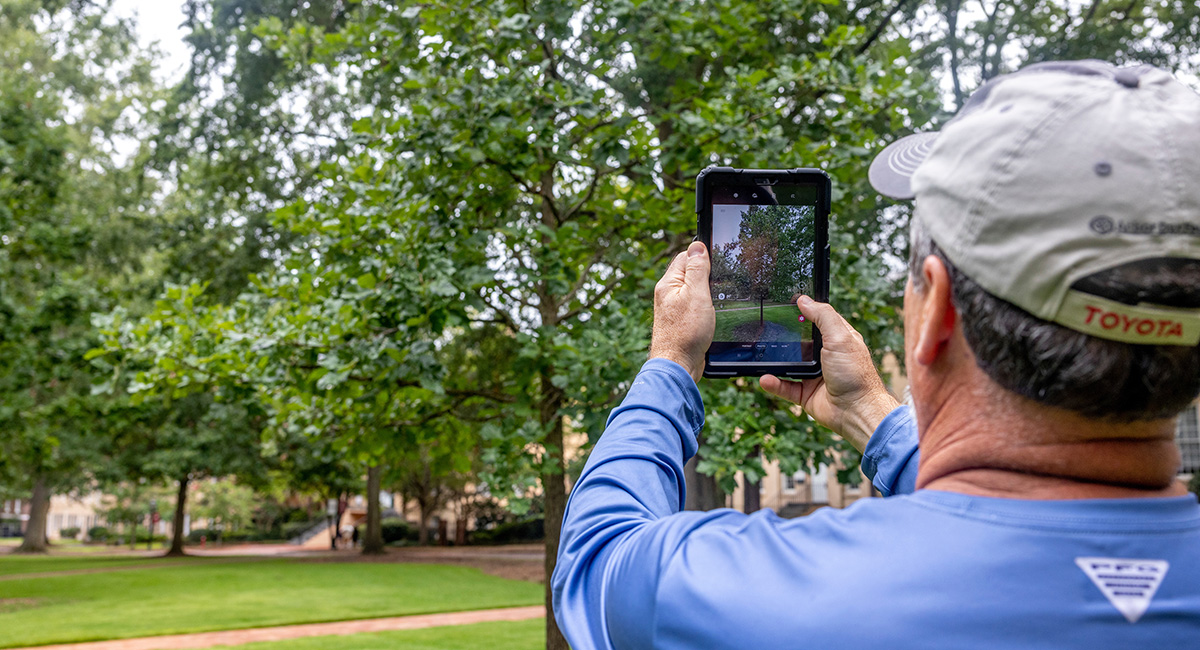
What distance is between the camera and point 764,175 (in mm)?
1894

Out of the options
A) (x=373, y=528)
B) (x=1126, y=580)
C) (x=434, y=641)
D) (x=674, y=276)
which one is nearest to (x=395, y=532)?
(x=373, y=528)

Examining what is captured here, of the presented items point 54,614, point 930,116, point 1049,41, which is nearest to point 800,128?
point 930,116

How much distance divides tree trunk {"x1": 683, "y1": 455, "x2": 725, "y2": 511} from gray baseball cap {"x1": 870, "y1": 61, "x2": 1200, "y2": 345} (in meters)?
7.15

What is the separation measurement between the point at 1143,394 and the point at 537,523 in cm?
4340

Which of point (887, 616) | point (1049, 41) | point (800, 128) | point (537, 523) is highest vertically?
point (1049, 41)

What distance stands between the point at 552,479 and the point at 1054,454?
22.1ft

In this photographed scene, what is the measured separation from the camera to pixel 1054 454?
1012 mm

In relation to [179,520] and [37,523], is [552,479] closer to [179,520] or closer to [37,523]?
[179,520]

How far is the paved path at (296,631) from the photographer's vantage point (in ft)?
38.8

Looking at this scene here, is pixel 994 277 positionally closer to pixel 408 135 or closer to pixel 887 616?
pixel 887 616

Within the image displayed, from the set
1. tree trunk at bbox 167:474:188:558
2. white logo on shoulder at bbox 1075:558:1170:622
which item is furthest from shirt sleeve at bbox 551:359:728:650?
tree trunk at bbox 167:474:188:558

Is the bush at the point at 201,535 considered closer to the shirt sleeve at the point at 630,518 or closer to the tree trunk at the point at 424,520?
the tree trunk at the point at 424,520

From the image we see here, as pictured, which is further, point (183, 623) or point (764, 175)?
point (183, 623)

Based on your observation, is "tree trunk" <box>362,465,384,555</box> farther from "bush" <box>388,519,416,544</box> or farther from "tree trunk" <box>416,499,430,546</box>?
"bush" <box>388,519,416,544</box>
